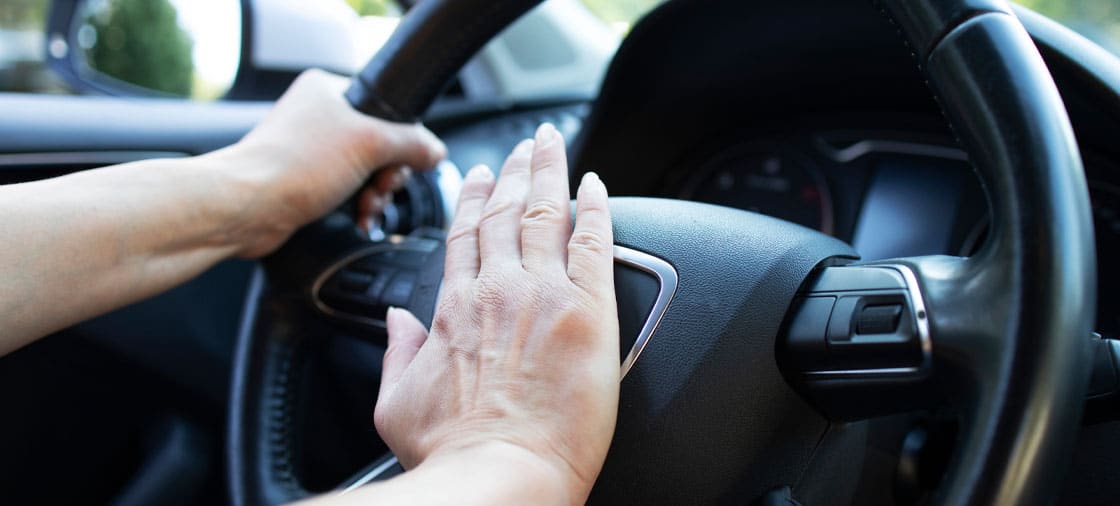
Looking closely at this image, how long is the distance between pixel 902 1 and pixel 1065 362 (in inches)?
11.2

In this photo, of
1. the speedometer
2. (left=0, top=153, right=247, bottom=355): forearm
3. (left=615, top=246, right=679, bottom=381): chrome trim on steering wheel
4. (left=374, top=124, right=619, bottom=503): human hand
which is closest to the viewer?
(left=374, top=124, right=619, bottom=503): human hand

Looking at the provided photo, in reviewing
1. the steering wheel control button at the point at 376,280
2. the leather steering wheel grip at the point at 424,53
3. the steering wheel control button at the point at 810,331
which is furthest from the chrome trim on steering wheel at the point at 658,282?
the leather steering wheel grip at the point at 424,53

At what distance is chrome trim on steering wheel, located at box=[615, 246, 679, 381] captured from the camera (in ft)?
2.34

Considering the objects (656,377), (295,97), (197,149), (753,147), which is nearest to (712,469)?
(656,377)

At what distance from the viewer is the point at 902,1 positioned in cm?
63

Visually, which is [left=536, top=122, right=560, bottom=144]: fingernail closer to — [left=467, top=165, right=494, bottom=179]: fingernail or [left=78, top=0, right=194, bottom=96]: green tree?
[left=467, top=165, right=494, bottom=179]: fingernail

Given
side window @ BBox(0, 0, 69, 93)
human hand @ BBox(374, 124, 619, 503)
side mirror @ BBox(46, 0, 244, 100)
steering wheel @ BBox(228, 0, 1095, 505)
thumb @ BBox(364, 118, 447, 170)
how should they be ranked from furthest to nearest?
side window @ BBox(0, 0, 69, 93), side mirror @ BBox(46, 0, 244, 100), thumb @ BBox(364, 118, 447, 170), human hand @ BBox(374, 124, 619, 503), steering wheel @ BBox(228, 0, 1095, 505)

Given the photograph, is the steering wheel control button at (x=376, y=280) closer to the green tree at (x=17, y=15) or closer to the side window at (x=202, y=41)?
the side window at (x=202, y=41)

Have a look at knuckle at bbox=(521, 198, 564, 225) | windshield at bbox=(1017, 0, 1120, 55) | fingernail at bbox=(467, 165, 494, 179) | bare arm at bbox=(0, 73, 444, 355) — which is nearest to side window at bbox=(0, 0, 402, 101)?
bare arm at bbox=(0, 73, 444, 355)

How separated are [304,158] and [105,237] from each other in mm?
231

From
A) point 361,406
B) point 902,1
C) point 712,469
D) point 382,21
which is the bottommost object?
point 361,406

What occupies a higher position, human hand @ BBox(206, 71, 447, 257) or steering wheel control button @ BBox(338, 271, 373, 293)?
human hand @ BBox(206, 71, 447, 257)

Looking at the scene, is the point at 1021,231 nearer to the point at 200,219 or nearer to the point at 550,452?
the point at 550,452

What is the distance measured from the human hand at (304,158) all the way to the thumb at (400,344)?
274mm
